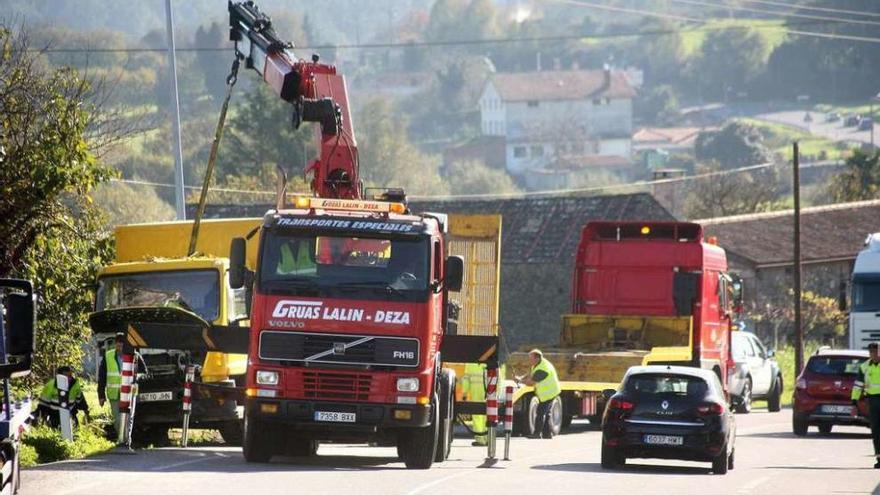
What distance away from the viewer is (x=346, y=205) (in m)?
22.1

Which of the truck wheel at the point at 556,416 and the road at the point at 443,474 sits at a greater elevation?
the truck wheel at the point at 556,416

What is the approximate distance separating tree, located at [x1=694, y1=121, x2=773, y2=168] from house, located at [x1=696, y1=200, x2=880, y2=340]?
97.3 m

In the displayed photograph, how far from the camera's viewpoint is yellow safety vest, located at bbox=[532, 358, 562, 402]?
99.0 ft

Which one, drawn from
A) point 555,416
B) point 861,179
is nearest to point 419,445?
point 555,416

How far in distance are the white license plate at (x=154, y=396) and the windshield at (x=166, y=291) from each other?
51.1 inches

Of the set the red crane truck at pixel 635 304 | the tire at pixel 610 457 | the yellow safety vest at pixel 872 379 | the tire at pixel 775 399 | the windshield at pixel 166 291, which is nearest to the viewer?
the tire at pixel 610 457

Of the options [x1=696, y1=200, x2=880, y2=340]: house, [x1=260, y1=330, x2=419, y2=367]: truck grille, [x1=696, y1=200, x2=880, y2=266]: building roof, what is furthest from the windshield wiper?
[x1=696, y1=200, x2=880, y2=340]: house

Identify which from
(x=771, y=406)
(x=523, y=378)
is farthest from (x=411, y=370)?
(x=771, y=406)

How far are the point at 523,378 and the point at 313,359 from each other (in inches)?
431

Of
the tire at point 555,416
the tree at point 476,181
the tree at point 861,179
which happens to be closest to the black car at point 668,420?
the tire at point 555,416

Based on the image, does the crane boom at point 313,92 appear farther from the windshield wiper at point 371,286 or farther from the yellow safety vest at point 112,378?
the windshield wiper at point 371,286

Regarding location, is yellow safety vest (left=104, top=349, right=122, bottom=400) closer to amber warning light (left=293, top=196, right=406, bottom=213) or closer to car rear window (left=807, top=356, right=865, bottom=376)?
amber warning light (left=293, top=196, right=406, bottom=213)

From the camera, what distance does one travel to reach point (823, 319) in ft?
227

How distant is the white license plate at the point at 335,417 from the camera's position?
20.9m
